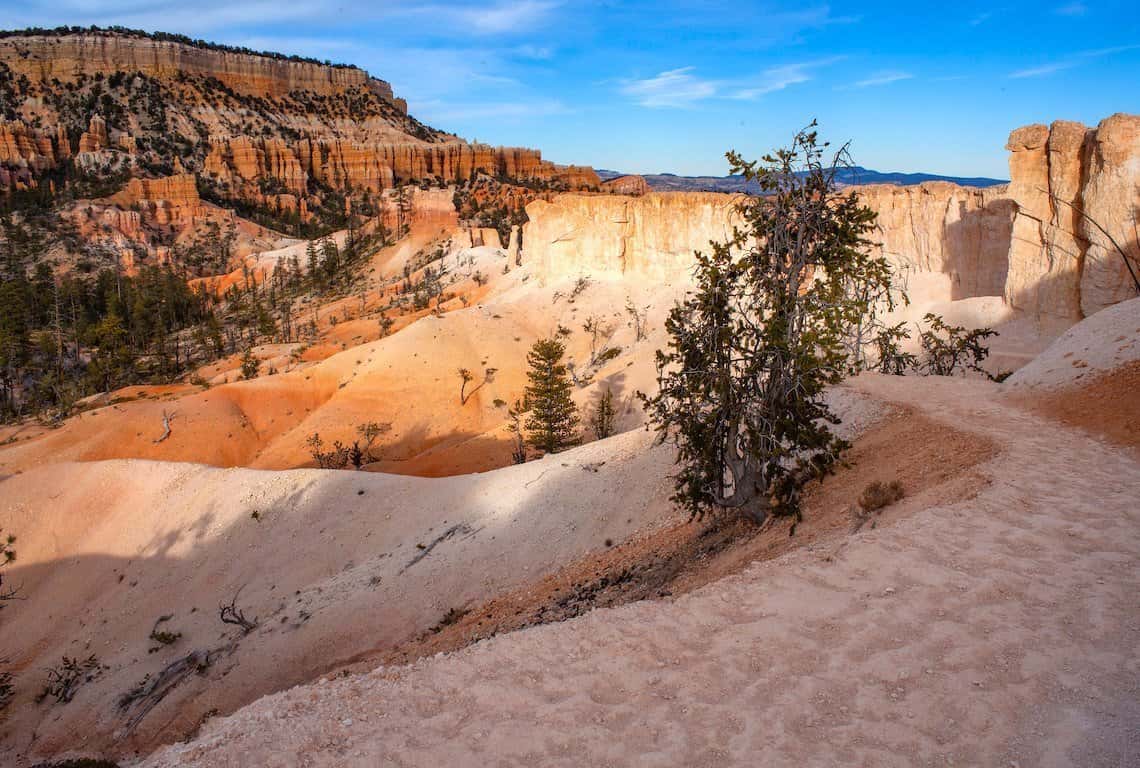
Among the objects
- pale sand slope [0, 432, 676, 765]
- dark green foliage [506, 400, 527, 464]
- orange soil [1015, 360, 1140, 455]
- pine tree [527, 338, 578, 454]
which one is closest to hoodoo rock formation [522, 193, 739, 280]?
dark green foliage [506, 400, 527, 464]

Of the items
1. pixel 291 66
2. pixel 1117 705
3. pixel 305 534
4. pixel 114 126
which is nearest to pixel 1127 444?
pixel 1117 705

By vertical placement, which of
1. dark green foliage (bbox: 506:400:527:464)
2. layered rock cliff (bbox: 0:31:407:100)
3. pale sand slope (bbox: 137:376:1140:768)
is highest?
layered rock cliff (bbox: 0:31:407:100)

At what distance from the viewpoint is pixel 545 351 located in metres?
25.0

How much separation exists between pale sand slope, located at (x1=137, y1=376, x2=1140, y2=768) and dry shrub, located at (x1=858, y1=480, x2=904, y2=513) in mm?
809

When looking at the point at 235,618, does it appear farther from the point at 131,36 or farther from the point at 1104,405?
the point at 131,36

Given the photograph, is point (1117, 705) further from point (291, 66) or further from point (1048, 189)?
point (291, 66)

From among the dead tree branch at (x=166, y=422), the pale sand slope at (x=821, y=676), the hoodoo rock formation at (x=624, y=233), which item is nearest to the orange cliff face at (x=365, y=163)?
the hoodoo rock formation at (x=624, y=233)

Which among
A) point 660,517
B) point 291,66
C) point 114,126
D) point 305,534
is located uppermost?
point 291,66

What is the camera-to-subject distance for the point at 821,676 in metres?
4.73

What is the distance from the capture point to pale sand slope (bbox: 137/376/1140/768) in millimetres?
4113

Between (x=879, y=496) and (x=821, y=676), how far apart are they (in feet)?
11.8

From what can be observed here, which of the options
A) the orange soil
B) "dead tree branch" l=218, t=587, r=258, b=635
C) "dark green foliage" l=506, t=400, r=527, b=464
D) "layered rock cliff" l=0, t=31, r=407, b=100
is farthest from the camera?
"layered rock cliff" l=0, t=31, r=407, b=100

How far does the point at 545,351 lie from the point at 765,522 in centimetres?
1678

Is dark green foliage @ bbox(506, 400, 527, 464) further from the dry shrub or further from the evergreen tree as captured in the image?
the evergreen tree
